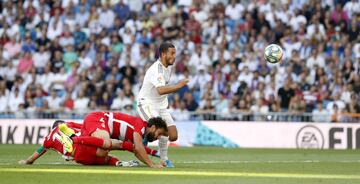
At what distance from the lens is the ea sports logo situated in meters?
28.7

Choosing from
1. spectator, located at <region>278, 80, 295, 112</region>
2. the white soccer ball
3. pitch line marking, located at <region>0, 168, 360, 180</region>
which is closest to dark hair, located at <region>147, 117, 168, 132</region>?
pitch line marking, located at <region>0, 168, 360, 180</region>

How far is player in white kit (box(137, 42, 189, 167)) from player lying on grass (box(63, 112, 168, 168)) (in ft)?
2.14

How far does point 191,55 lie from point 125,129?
14536mm

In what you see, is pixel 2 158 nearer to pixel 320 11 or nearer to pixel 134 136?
pixel 134 136

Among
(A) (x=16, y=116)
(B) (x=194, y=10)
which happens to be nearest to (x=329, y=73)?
(B) (x=194, y=10)

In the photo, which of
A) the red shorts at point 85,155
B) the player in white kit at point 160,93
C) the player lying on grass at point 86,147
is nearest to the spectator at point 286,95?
the player in white kit at point 160,93

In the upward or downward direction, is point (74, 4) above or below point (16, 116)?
above

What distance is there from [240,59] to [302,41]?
6.58ft

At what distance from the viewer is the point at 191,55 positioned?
31719 mm

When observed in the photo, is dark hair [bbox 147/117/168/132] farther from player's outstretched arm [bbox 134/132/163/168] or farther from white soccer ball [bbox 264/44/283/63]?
white soccer ball [bbox 264/44/283/63]

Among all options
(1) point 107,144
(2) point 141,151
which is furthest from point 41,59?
(2) point 141,151

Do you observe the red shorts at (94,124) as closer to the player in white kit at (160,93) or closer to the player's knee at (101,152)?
the player's knee at (101,152)

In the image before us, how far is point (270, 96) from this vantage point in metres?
29.4

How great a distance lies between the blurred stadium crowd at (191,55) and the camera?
29.5m
